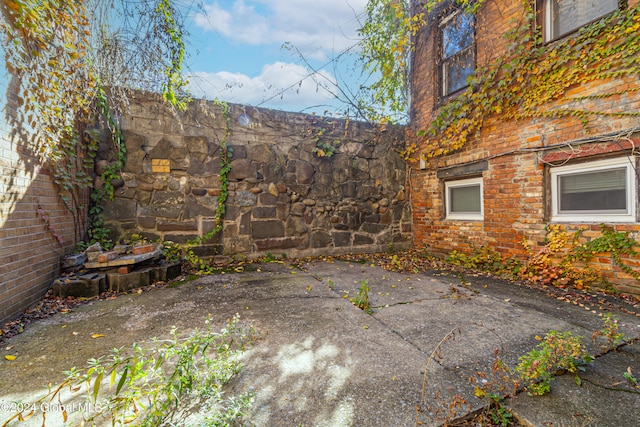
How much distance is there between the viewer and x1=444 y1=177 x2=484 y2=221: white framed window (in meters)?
4.35

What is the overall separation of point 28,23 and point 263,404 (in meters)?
3.29

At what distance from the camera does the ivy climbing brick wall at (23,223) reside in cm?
210

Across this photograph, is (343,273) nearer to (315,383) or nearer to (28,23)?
(315,383)

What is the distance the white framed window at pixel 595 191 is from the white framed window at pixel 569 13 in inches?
64.7

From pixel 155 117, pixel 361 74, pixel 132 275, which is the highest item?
pixel 361 74

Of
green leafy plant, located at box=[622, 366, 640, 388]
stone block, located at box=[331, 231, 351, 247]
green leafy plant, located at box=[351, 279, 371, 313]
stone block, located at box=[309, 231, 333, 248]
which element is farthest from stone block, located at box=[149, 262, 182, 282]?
green leafy plant, located at box=[622, 366, 640, 388]

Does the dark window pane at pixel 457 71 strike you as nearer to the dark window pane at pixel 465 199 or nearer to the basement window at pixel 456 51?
the basement window at pixel 456 51

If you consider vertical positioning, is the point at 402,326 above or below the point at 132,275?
below

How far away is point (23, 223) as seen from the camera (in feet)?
7.61

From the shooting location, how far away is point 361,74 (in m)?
5.28

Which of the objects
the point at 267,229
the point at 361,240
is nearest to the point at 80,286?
the point at 267,229

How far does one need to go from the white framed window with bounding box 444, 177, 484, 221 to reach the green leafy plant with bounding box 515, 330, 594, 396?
294cm

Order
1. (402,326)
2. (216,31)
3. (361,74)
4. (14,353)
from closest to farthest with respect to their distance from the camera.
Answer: (14,353) → (402,326) → (216,31) → (361,74)

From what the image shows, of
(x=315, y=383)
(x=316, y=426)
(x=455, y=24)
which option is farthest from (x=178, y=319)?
(x=455, y=24)
